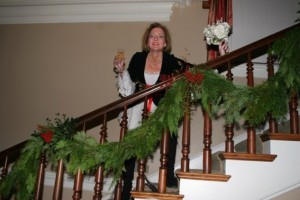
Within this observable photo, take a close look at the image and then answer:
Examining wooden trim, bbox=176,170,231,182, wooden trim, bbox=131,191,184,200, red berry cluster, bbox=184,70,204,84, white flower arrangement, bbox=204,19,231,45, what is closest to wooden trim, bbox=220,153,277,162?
wooden trim, bbox=176,170,231,182

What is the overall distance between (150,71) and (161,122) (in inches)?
31.2

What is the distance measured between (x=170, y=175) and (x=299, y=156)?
996 mm

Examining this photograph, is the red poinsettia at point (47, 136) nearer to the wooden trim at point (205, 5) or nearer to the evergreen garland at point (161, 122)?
the evergreen garland at point (161, 122)

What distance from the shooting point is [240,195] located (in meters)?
1.98

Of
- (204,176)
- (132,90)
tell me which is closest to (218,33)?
(132,90)

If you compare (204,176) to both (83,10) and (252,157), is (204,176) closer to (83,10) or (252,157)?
(252,157)

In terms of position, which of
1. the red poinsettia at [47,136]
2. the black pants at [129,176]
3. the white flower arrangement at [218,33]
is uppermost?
the white flower arrangement at [218,33]

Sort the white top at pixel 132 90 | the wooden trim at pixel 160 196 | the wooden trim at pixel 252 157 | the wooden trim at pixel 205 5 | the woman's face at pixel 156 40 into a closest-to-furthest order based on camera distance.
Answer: the wooden trim at pixel 160 196 < the wooden trim at pixel 252 157 < the white top at pixel 132 90 < the woman's face at pixel 156 40 < the wooden trim at pixel 205 5

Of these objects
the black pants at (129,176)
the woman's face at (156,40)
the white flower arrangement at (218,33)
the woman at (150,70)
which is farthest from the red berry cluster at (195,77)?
the woman's face at (156,40)

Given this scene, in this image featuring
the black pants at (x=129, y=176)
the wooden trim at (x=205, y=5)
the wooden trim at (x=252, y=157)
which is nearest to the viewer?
the wooden trim at (x=252, y=157)

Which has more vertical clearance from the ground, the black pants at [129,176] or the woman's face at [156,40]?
the woman's face at [156,40]

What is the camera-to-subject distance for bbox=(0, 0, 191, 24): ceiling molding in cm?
399

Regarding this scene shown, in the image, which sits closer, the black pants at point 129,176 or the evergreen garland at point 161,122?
the evergreen garland at point 161,122

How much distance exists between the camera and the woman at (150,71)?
2.41m
